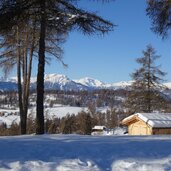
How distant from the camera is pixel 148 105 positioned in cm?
3934

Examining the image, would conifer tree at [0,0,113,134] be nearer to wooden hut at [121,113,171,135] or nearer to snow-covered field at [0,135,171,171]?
snow-covered field at [0,135,171,171]

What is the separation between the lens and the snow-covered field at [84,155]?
8.84 metres

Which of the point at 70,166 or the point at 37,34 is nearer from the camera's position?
the point at 70,166

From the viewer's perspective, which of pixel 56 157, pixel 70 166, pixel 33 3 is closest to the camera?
pixel 70 166

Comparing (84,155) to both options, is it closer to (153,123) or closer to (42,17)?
(42,17)

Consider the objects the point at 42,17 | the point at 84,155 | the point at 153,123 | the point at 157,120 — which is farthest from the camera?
the point at 157,120

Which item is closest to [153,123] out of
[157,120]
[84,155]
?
[157,120]

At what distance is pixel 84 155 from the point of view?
31.5 ft

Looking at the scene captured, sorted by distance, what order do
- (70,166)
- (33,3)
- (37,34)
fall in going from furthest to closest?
(37,34) < (33,3) < (70,166)

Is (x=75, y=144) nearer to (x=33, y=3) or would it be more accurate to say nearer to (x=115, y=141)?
(x=115, y=141)

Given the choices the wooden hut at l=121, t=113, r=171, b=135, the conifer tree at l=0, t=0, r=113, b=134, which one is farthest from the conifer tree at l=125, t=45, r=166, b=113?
the conifer tree at l=0, t=0, r=113, b=134

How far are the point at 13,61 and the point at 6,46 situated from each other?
4.29ft

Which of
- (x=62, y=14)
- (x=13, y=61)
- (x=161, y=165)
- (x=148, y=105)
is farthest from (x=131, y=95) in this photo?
(x=161, y=165)

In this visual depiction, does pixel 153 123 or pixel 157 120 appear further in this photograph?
pixel 157 120
